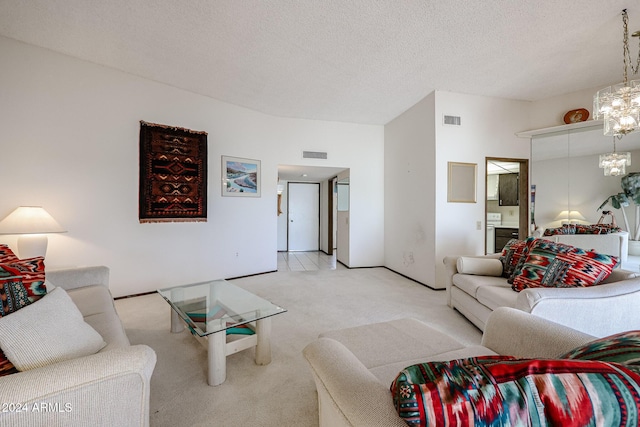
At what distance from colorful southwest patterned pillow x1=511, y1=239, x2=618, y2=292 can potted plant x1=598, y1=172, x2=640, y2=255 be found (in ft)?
6.32

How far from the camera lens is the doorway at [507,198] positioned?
13.6ft

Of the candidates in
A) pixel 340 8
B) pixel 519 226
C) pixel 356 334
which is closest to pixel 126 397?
pixel 356 334

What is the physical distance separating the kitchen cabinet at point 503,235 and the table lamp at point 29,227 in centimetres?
602

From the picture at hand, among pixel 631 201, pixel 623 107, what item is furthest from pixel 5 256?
pixel 631 201

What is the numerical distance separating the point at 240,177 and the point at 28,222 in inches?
96.6

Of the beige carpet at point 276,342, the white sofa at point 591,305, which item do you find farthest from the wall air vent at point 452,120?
the white sofa at point 591,305

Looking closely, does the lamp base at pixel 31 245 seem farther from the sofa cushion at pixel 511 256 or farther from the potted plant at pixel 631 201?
the potted plant at pixel 631 201

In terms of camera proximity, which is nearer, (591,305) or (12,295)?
(12,295)

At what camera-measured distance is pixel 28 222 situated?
8.38ft

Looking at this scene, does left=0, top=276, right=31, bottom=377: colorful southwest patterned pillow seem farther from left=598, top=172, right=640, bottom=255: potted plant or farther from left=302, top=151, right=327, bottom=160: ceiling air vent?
left=598, top=172, right=640, bottom=255: potted plant

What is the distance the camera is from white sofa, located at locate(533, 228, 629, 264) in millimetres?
3256

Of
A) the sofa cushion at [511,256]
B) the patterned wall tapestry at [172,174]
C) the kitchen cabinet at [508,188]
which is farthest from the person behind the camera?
the kitchen cabinet at [508,188]

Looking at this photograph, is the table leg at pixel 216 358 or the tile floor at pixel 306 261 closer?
the table leg at pixel 216 358

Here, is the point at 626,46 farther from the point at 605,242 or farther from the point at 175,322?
the point at 175,322
